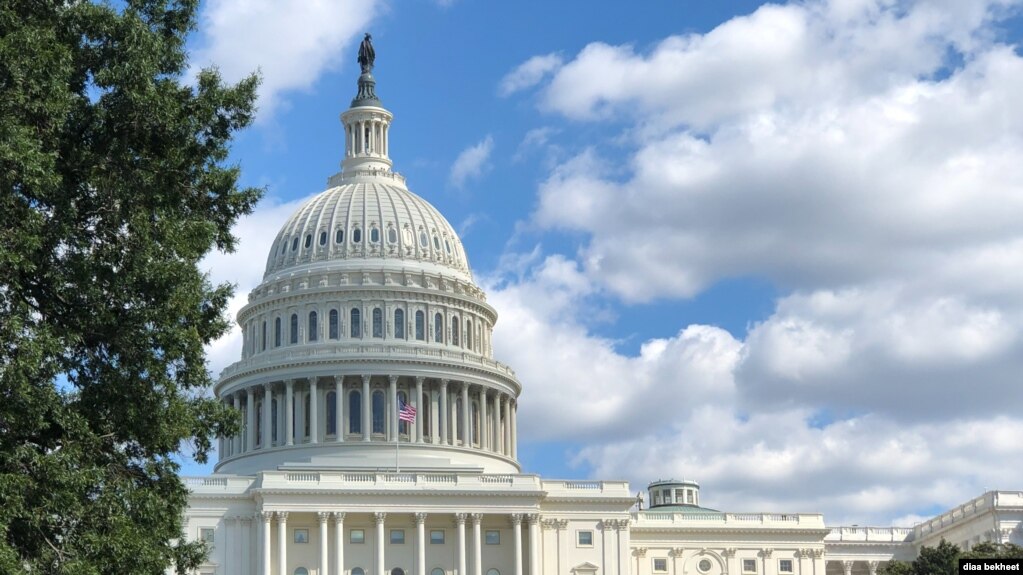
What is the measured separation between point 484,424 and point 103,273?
105 meters

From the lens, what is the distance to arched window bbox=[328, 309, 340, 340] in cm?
15000

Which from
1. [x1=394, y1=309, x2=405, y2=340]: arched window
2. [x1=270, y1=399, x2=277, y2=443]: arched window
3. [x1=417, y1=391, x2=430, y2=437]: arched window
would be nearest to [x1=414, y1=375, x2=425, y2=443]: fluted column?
[x1=417, y1=391, x2=430, y2=437]: arched window

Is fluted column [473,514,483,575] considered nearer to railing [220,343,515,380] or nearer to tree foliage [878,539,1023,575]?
railing [220,343,515,380]

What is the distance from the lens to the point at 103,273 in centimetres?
4706

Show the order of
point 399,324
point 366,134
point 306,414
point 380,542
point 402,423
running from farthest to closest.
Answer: point 366,134 < point 399,324 < point 306,414 < point 402,423 < point 380,542

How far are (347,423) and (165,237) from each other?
98.6m

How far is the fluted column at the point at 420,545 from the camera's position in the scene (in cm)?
12744

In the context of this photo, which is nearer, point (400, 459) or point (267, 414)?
point (400, 459)

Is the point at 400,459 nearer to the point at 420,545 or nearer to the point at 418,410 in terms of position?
the point at 418,410

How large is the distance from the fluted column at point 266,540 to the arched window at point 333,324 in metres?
25.4

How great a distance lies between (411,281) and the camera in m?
152

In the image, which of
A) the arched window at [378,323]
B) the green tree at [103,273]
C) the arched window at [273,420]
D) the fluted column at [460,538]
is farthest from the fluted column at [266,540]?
the green tree at [103,273]

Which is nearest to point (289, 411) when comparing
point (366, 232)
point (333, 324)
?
point (333, 324)

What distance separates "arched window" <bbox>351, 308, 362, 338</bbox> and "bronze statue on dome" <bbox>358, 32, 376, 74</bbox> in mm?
27150
